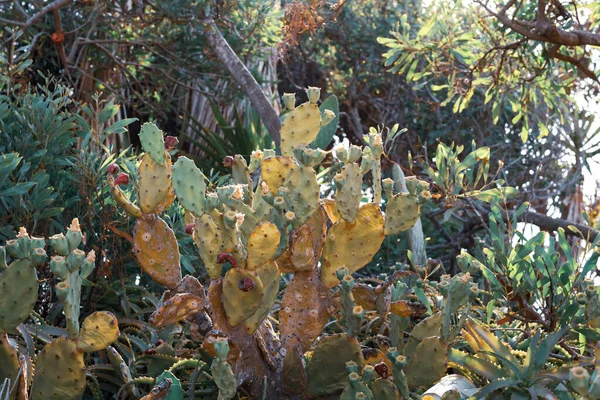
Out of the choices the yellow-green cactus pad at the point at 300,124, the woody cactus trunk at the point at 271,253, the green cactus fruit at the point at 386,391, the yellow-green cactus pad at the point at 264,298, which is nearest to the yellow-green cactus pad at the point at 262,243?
the woody cactus trunk at the point at 271,253

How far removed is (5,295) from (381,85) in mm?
5751

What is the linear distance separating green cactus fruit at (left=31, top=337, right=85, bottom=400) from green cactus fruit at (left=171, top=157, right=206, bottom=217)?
1.15 feet

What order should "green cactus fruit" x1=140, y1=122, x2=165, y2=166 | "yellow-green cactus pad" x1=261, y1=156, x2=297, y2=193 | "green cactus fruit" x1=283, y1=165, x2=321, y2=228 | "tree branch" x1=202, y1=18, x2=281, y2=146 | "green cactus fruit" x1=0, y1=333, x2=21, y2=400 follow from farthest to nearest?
"tree branch" x1=202, y1=18, x2=281, y2=146 → "yellow-green cactus pad" x1=261, y1=156, x2=297, y2=193 → "green cactus fruit" x1=140, y1=122, x2=165, y2=166 → "green cactus fruit" x1=283, y1=165, x2=321, y2=228 → "green cactus fruit" x1=0, y1=333, x2=21, y2=400

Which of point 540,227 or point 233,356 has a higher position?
point 233,356

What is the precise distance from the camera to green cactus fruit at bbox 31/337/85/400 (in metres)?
1.44

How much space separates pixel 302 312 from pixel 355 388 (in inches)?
11.3

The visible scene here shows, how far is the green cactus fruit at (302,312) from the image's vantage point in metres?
1.67

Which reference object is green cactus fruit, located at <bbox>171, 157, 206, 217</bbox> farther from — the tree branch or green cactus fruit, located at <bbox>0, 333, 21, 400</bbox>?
the tree branch

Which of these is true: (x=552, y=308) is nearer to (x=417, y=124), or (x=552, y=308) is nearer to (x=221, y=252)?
(x=221, y=252)

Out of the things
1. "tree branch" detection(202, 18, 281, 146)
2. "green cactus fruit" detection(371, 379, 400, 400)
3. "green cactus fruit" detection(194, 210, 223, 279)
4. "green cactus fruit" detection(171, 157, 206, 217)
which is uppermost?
"green cactus fruit" detection(171, 157, 206, 217)

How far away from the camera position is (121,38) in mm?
4762

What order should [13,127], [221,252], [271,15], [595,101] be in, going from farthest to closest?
[595,101] → [271,15] → [13,127] → [221,252]

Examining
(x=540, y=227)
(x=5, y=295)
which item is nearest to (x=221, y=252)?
(x=5, y=295)

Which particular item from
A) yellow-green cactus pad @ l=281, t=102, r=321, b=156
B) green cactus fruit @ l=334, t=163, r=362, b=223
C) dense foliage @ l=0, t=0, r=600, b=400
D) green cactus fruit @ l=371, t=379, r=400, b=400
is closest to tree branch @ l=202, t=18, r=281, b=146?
dense foliage @ l=0, t=0, r=600, b=400
